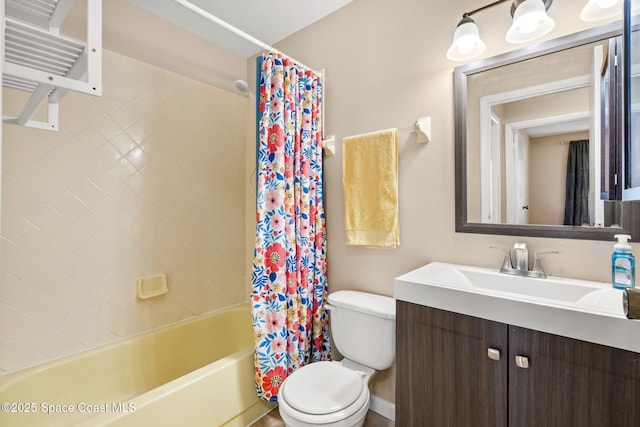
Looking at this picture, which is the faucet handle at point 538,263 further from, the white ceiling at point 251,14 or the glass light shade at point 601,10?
the white ceiling at point 251,14

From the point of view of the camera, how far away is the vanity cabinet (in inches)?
34.6

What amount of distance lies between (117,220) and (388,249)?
5.45 ft

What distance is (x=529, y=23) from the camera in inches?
49.2

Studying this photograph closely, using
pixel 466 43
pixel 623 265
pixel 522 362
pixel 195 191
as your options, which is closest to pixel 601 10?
pixel 466 43

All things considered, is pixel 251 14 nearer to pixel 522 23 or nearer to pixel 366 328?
pixel 522 23

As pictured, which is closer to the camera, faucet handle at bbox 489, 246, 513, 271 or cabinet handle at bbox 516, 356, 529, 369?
cabinet handle at bbox 516, 356, 529, 369

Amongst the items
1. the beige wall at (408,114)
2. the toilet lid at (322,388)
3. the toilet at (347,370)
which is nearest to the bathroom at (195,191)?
the beige wall at (408,114)

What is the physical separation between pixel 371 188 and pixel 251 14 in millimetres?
1415

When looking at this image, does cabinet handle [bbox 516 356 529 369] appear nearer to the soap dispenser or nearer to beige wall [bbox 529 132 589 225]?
the soap dispenser

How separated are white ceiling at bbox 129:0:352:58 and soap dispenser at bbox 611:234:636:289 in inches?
73.8

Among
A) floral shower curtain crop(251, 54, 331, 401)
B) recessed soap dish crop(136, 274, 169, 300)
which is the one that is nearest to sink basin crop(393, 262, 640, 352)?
floral shower curtain crop(251, 54, 331, 401)

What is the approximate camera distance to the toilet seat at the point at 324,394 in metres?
1.27

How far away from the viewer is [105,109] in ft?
6.04

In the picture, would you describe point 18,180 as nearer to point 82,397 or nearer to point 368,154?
point 82,397
